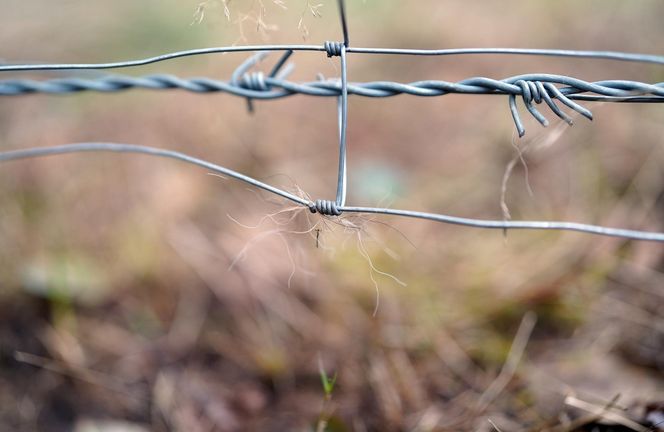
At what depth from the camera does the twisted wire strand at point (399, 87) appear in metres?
0.72

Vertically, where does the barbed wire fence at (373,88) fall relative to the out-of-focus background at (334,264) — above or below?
above

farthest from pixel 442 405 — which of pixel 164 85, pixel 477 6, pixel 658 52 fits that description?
pixel 477 6

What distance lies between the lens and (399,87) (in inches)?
32.5

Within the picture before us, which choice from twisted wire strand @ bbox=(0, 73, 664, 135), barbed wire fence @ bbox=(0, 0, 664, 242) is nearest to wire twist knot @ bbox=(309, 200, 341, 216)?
barbed wire fence @ bbox=(0, 0, 664, 242)

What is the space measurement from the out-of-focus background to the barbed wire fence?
0.07 meters

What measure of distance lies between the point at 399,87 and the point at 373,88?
6 centimetres

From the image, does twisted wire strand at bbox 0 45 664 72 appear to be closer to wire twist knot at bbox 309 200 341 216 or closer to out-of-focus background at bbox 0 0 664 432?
out-of-focus background at bbox 0 0 664 432

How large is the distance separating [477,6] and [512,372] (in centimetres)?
216

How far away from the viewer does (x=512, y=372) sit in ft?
3.93

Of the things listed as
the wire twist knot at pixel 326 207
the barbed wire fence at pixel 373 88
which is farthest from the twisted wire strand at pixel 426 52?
the wire twist knot at pixel 326 207

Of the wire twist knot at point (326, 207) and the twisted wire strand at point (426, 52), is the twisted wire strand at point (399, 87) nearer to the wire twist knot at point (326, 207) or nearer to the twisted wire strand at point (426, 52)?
the twisted wire strand at point (426, 52)

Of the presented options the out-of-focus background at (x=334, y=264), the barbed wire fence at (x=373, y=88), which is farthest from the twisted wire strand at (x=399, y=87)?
the out-of-focus background at (x=334, y=264)

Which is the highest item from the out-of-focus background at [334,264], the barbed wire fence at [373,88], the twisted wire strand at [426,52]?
the twisted wire strand at [426,52]

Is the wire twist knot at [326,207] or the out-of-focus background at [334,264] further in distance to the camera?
the out-of-focus background at [334,264]
